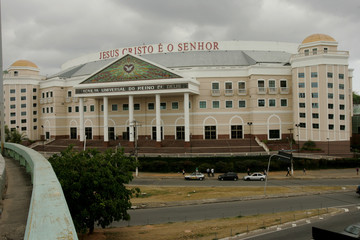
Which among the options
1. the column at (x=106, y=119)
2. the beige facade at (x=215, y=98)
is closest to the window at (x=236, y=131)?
the beige facade at (x=215, y=98)

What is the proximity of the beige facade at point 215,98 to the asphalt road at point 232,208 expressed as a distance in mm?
25027

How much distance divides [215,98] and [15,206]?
56.0 metres

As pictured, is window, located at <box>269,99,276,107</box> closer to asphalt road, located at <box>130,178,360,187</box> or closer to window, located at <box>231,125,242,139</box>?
window, located at <box>231,125,242,139</box>

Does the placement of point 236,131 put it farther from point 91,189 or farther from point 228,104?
point 91,189

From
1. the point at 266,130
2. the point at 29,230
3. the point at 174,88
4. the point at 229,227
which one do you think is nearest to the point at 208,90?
the point at 174,88

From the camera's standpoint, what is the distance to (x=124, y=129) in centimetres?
6700

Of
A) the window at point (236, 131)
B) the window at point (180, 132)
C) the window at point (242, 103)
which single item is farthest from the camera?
the window at point (180, 132)

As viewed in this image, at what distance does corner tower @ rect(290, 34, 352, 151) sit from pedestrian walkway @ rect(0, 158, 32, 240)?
166 feet

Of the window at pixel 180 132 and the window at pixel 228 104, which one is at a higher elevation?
the window at pixel 228 104

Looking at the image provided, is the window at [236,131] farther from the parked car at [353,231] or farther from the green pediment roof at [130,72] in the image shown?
the parked car at [353,231]

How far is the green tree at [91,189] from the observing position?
18594 millimetres

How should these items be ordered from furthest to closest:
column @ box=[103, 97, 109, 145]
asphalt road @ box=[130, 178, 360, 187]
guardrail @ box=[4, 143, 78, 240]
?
column @ box=[103, 97, 109, 145] < asphalt road @ box=[130, 178, 360, 187] < guardrail @ box=[4, 143, 78, 240]

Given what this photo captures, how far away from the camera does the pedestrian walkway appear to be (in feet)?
24.2

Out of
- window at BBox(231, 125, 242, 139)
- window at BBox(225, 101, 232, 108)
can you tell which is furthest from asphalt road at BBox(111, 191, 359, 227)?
window at BBox(225, 101, 232, 108)
